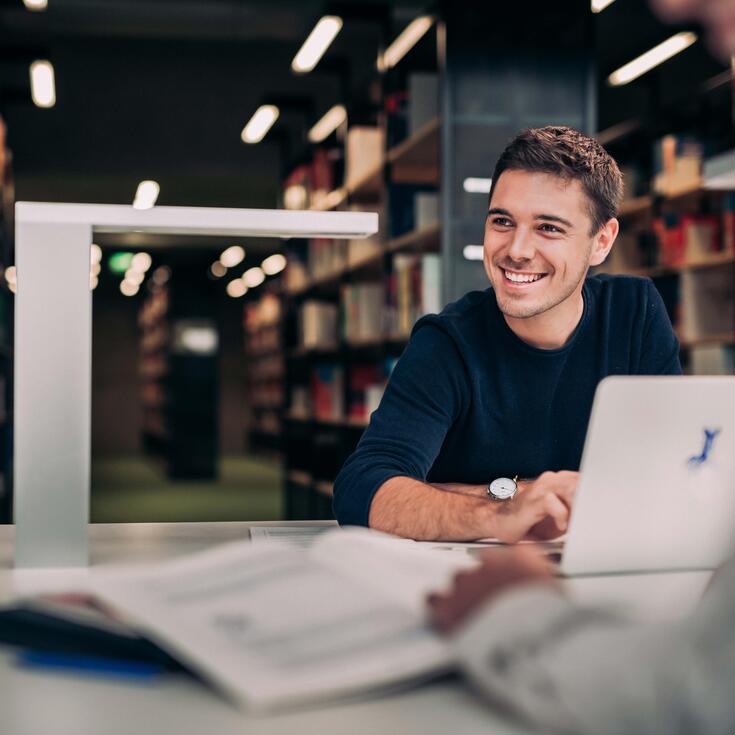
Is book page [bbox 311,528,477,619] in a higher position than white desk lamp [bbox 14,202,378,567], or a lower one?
lower

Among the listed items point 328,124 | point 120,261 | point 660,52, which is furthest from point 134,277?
point 660,52

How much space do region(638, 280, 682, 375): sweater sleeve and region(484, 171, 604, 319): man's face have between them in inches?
6.4

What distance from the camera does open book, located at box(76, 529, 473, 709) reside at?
0.72 meters

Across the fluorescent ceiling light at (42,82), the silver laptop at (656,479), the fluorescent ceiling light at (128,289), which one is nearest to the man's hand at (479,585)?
the silver laptop at (656,479)

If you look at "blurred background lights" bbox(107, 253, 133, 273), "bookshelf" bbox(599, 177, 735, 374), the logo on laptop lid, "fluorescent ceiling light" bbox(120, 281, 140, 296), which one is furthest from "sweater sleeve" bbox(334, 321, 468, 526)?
"fluorescent ceiling light" bbox(120, 281, 140, 296)

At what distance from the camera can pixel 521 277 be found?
1893 mm

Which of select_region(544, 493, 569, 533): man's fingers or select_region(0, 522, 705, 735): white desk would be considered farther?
select_region(544, 493, 569, 533): man's fingers

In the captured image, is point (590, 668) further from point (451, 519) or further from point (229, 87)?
point (229, 87)

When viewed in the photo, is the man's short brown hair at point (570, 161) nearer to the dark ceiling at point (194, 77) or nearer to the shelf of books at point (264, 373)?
the dark ceiling at point (194, 77)

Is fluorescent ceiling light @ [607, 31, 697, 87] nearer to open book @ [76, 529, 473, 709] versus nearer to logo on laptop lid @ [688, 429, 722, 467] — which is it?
logo on laptop lid @ [688, 429, 722, 467]

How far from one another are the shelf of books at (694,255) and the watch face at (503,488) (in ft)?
9.96

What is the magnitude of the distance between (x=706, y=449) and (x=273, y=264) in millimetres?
13777

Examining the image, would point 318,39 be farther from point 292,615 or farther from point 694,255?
point 292,615

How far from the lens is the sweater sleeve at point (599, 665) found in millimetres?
637
